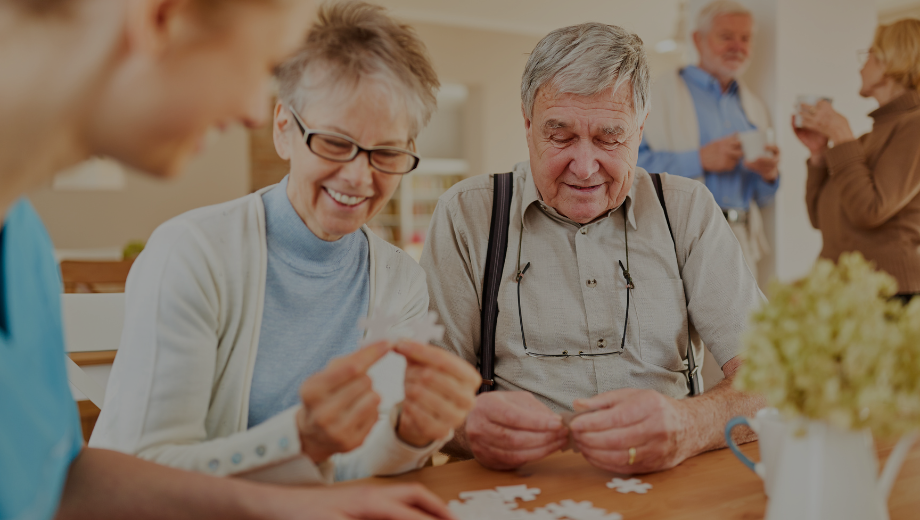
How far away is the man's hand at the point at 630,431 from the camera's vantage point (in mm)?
1154

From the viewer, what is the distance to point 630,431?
1164 millimetres

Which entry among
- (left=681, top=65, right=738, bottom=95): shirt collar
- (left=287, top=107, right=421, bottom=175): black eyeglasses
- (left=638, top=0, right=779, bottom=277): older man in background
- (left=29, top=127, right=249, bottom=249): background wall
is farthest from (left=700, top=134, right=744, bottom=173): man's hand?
(left=29, top=127, right=249, bottom=249): background wall

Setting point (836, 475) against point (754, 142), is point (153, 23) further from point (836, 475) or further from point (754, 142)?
point (754, 142)

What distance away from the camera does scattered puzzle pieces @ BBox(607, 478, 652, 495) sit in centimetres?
111

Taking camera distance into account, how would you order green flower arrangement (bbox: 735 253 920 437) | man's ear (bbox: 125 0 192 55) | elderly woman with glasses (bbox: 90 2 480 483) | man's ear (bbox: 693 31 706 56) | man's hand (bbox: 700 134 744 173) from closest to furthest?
man's ear (bbox: 125 0 192 55) → green flower arrangement (bbox: 735 253 920 437) → elderly woman with glasses (bbox: 90 2 480 483) → man's hand (bbox: 700 134 744 173) → man's ear (bbox: 693 31 706 56)

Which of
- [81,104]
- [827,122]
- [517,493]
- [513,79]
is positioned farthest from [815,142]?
[513,79]

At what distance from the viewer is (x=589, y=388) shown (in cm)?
163

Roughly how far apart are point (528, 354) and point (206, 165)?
6784mm

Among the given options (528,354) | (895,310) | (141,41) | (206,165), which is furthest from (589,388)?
(206,165)

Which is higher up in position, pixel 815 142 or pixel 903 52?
pixel 903 52

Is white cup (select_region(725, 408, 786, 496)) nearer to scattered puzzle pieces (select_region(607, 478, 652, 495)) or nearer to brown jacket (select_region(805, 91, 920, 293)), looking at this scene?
scattered puzzle pieces (select_region(607, 478, 652, 495))

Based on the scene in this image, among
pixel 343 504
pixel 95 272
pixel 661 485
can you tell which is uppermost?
pixel 343 504

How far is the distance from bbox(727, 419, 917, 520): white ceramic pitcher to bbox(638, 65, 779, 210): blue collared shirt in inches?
96.4

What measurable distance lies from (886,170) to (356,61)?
8.74ft
